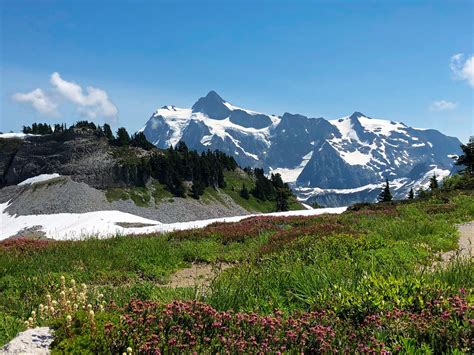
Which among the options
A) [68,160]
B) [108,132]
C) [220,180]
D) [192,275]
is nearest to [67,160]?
[68,160]

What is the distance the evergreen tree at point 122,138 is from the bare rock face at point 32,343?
467 ft

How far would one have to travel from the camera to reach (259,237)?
18031 millimetres

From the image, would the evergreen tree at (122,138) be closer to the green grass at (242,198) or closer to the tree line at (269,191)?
the green grass at (242,198)

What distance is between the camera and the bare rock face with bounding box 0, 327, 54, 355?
391cm

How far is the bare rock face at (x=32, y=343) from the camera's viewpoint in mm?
3914

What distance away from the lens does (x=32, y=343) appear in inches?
163

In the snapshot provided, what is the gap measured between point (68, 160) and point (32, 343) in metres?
132

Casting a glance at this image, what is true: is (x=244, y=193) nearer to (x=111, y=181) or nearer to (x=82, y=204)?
(x=111, y=181)

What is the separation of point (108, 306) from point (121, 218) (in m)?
41.1

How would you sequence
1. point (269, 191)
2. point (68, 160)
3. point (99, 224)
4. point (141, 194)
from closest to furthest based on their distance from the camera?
point (99, 224), point (141, 194), point (68, 160), point (269, 191)

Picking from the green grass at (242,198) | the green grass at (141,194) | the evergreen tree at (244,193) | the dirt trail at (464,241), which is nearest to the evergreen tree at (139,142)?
the green grass at (141,194)

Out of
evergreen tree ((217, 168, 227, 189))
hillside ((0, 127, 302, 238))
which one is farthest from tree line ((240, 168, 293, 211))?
evergreen tree ((217, 168, 227, 189))

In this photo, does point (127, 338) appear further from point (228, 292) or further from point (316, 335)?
point (228, 292)

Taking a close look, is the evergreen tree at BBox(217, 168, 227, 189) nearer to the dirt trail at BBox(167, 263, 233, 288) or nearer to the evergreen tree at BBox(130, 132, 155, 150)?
the evergreen tree at BBox(130, 132, 155, 150)
